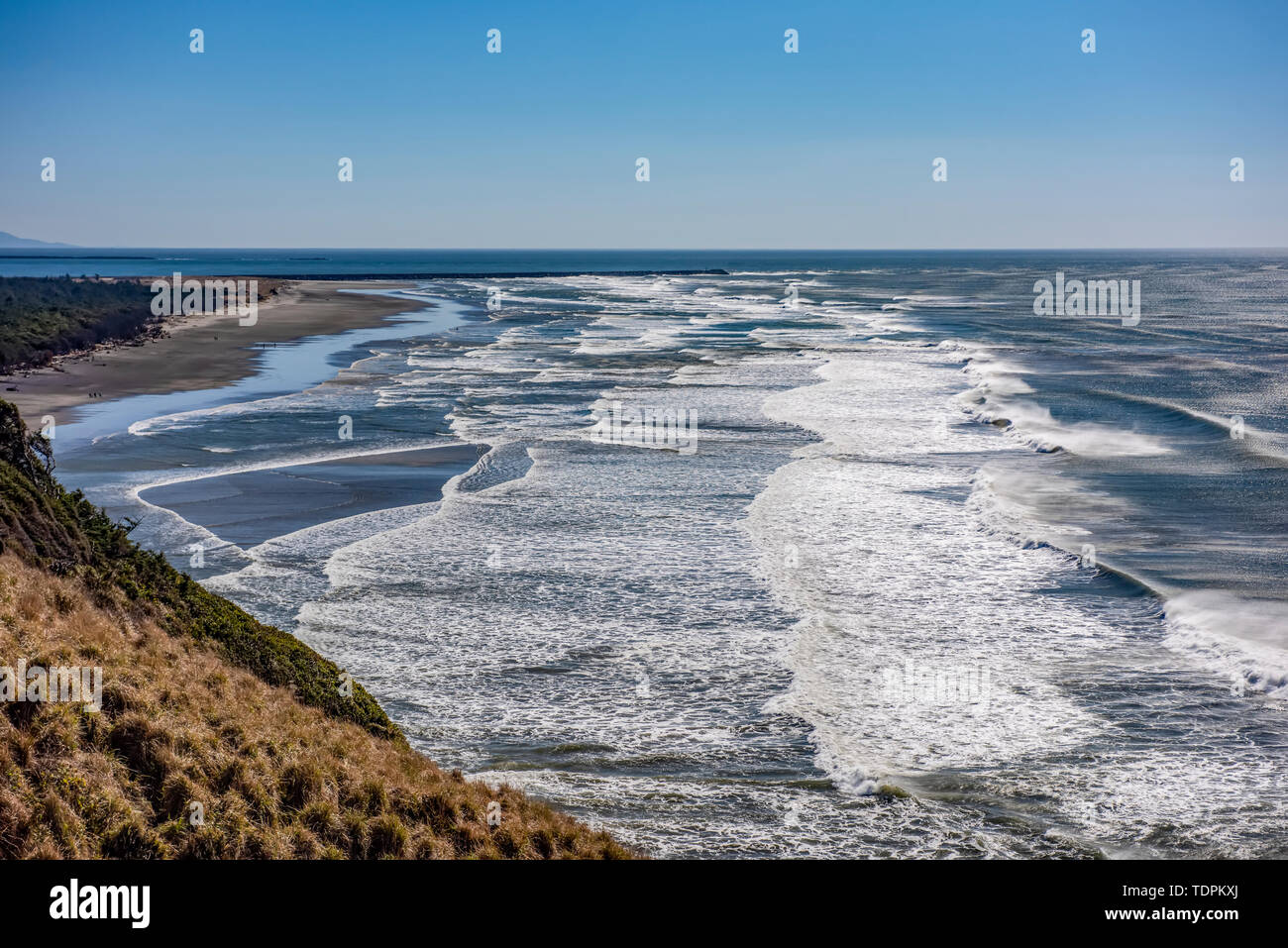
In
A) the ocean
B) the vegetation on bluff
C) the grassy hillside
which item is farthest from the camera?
the vegetation on bluff

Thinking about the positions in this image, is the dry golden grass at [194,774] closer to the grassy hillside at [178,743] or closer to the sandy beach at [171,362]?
the grassy hillside at [178,743]

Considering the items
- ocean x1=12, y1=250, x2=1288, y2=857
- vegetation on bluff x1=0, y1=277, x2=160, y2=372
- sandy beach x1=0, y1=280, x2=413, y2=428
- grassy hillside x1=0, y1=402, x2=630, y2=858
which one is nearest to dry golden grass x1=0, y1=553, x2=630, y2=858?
grassy hillside x1=0, y1=402, x2=630, y2=858

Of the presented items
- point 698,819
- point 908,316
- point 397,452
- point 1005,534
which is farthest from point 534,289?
point 698,819

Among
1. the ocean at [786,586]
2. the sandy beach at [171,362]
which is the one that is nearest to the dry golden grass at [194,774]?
the ocean at [786,586]

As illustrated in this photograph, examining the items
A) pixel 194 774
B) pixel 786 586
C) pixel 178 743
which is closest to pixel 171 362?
pixel 786 586

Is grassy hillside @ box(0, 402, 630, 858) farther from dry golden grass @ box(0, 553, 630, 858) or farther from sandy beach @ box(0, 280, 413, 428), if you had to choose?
sandy beach @ box(0, 280, 413, 428)

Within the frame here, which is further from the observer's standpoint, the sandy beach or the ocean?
the sandy beach
